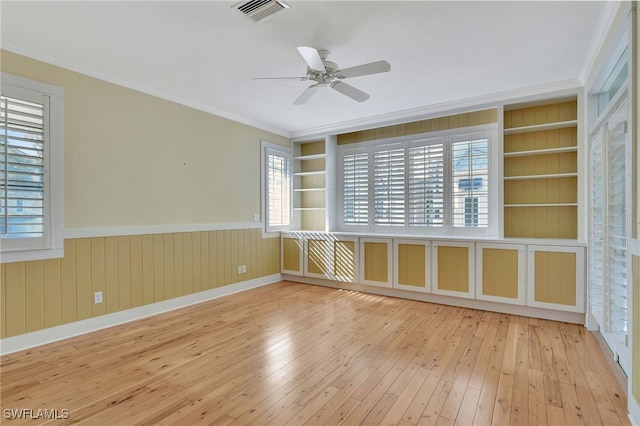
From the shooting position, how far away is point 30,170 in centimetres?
292

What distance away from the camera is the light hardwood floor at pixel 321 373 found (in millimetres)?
1958

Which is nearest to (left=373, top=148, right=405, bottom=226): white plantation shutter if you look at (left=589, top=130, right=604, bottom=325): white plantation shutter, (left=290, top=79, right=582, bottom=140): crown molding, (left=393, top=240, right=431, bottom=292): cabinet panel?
(left=290, top=79, right=582, bottom=140): crown molding

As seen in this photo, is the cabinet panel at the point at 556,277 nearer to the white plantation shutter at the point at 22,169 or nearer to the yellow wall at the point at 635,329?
the yellow wall at the point at 635,329

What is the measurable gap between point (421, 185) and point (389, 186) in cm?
52

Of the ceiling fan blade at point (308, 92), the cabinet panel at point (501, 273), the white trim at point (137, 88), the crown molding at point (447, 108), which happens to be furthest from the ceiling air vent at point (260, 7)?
the cabinet panel at point (501, 273)

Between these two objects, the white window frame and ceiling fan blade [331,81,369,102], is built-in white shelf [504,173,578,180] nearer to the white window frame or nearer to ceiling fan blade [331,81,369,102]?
ceiling fan blade [331,81,369,102]

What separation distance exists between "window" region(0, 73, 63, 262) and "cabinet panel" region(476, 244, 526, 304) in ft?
15.2

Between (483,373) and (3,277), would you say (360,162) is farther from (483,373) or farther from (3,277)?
(3,277)

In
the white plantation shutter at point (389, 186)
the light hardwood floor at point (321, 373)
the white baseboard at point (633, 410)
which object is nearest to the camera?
the white baseboard at point (633, 410)

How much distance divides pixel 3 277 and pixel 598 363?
501 centimetres

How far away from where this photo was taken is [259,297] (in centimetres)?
461

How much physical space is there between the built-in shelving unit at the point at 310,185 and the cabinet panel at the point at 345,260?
90 centimetres

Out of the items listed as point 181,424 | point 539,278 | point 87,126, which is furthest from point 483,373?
point 87,126

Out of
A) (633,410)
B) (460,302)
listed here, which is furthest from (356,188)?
(633,410)
